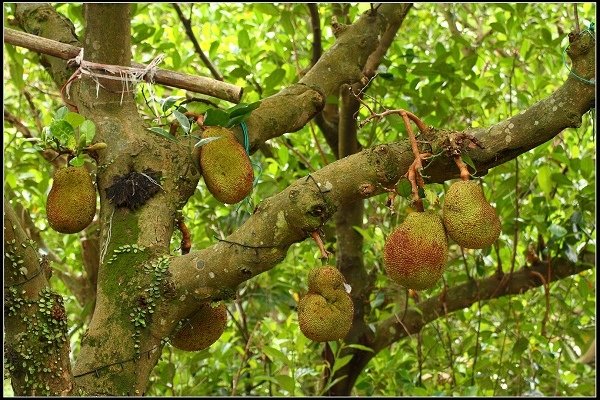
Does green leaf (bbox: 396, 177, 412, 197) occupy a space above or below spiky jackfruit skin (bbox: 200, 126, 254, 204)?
above

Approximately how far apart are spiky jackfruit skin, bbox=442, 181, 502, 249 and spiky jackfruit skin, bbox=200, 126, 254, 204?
0.42 meters

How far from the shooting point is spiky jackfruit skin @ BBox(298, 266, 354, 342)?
129cm

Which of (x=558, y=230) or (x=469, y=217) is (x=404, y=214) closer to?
(x=558, y=230)

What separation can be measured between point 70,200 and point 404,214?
1191 millimetres

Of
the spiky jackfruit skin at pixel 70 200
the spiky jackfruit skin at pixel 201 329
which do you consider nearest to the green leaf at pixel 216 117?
the spiky jackfruit skin at pixel 70 200

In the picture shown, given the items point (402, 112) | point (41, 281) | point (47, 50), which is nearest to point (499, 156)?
point (402, 112)

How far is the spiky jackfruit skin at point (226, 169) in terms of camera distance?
1.44m

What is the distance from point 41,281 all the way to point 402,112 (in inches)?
25.9

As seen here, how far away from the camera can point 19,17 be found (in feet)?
6.07

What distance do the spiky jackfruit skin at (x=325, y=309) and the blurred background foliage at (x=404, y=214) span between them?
563mm

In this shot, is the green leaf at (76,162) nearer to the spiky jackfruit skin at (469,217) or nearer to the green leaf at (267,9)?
the spiky jackfruit skin at (469,217)

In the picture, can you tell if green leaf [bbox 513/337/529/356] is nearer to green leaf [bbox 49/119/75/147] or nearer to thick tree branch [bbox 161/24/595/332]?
thick tree branch [bbox 161/24/595/332]

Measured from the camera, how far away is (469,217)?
119cm

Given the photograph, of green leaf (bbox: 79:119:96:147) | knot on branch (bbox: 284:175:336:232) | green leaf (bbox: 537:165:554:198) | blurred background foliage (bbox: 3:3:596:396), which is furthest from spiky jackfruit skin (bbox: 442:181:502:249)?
green leaf (bbox: 537:165:554:198)
